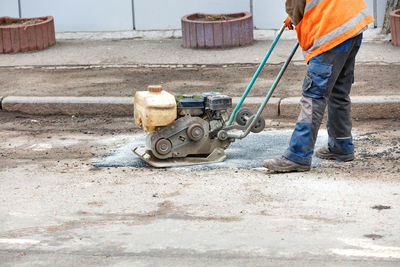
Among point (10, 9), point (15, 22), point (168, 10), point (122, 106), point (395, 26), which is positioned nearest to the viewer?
point (122, 106)

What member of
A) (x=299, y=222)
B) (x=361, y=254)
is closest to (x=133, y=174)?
(x=299, y=222)

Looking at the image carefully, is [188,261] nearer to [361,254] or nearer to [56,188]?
[361,254]

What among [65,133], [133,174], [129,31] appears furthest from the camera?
[129,31]

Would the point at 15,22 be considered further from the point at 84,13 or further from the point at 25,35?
the point at 84,13

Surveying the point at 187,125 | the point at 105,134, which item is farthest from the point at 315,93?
the point at 105,134

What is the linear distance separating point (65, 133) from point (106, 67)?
280 cm

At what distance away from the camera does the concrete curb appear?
24.4 feet

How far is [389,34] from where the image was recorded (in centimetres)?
1077

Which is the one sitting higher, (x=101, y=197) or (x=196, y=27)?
(x=196, y=27)

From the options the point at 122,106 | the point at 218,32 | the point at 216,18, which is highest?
the point at 216,18

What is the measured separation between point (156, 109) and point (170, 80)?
3.38 m

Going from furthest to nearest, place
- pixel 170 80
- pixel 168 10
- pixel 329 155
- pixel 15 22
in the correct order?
1. pixel 168 10
2. pixel 15 22
3. pixel 170 80
4. pixel 329 155

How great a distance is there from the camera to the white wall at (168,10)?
11844mm

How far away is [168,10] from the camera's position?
12062 millimetres
